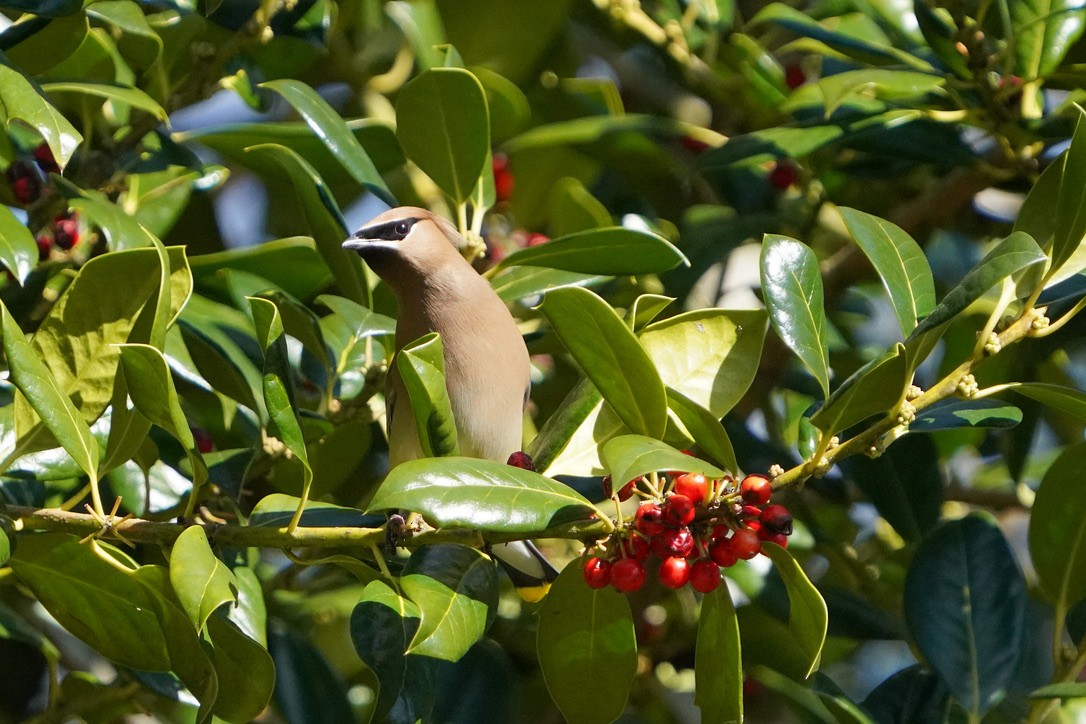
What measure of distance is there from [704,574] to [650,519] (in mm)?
169

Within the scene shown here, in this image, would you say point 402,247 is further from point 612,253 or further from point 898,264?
point 898,264

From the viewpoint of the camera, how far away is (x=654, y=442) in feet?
5.37

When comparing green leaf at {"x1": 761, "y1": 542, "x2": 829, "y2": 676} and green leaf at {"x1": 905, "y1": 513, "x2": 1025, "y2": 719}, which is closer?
green leaf at {"x1": 761, "y1": 542, "x2": 829, "y2": 676}

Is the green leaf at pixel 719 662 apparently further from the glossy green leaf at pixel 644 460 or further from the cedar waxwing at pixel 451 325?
the cedar waxwing at pixel 451 325

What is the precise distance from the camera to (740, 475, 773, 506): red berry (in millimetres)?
1676

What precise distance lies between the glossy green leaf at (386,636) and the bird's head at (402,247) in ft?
3.14

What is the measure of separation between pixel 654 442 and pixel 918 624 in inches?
40.0

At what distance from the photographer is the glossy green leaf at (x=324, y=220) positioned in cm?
221

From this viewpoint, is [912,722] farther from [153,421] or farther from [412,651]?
[153,421]

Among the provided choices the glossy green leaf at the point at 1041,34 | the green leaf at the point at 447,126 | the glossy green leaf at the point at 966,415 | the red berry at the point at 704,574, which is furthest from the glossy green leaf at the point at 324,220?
the glossy green leaf at the point at 1041,34

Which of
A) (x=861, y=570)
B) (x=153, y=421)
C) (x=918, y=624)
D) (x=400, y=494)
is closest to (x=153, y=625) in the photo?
(x=153, y=421)

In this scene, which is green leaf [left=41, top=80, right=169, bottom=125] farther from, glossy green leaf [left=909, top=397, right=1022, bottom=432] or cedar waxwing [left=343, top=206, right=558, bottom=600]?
glossy green leaf [left=909, top=397, right=1022, bottom=432]

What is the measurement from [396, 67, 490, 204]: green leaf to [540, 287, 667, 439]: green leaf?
2.51 feet

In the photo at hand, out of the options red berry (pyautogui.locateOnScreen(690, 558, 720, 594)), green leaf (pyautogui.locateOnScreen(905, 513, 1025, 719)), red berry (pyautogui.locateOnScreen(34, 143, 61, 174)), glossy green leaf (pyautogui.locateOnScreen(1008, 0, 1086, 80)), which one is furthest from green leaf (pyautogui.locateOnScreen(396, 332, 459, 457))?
glossy green leaf (pyautogui.locateOnScreen(1008, 0, 1086, 80))
